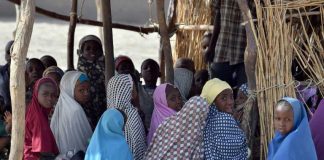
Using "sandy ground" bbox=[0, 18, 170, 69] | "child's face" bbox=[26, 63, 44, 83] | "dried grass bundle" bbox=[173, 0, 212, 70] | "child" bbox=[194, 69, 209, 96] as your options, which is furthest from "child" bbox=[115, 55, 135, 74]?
"sandy ground" bbox=[0, 18, 170, 69]

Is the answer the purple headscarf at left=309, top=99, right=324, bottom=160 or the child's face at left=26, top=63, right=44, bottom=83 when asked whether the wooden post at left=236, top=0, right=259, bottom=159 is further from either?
the child's face at left=26, top=63, right=44, bottom=83

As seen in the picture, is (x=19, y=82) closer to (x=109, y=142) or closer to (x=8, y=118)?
(x=109, y=142)

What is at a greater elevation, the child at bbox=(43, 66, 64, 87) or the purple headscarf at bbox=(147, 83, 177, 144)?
the child at bbox=(43, 66, 64, 87)

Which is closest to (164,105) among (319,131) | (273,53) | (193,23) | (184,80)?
(273,53)

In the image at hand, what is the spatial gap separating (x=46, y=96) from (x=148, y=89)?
Answer: 137 centimetres

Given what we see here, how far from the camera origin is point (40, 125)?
5.77m

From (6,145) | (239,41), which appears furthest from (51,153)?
(239,41)

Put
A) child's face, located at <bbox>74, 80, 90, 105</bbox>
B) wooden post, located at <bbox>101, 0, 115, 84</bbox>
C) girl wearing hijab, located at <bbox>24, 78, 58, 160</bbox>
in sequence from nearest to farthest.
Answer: girl wearing hijab, located at <bbox>24, 78, 58, 160</bbox> < child's face, located at <bbox>74, 80, 90, 105</bbox> < wooden post, located at <bbox>101, 0, 115, 84</bbox>

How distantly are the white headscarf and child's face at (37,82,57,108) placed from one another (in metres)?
0.07

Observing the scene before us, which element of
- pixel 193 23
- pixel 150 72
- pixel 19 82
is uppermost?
pixel 193 23

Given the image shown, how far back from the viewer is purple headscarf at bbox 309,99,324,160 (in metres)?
5.66

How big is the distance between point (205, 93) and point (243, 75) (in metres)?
1.37

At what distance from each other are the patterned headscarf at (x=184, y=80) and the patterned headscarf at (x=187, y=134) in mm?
1414

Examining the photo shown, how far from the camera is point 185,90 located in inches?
277
